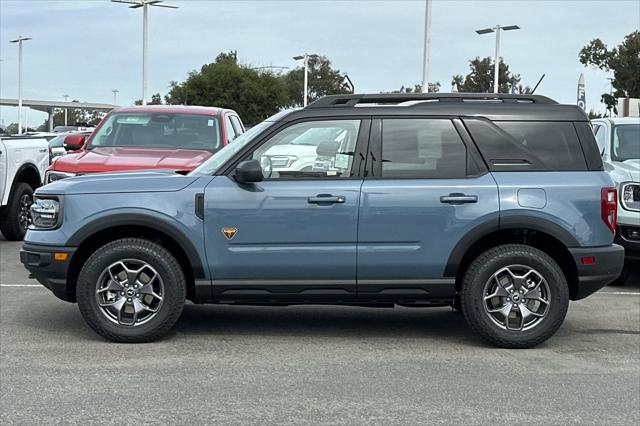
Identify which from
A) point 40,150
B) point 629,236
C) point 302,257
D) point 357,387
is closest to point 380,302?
point 302,257

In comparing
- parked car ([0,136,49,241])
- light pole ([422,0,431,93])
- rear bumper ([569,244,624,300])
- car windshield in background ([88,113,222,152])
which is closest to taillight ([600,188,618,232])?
rear bumper ([569,244,624,300])

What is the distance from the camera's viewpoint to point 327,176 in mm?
6461

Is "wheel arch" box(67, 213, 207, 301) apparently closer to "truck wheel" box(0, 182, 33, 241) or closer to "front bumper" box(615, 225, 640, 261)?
"front bumper" box(615, 225, 640, 261)

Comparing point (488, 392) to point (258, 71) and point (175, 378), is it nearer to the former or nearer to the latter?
point (175, 378)

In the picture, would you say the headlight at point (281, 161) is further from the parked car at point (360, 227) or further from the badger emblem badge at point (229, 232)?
the badger emblem badge at point (229, 232)

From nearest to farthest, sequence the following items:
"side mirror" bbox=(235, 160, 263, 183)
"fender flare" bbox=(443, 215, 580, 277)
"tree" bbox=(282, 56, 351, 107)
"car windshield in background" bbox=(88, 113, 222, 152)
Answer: "side mirror" bbox=(235, 160, 263, 183), "fender flare" bbox=(443, 215, 580, 277), "car windshield in background" bbox=(88, 113, 222, 152), "tree" bbox=(282, 56, 351, 107)

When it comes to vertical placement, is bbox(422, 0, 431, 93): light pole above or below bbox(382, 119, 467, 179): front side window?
above

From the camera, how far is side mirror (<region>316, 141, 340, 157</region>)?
21.4ft

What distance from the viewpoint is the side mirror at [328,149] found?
Answer: 653 centimetres

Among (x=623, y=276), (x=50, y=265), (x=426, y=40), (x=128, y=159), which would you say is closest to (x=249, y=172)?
(x=50, y=265)

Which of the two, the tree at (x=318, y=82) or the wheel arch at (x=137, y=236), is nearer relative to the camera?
the wheel arch at (x=137, y=236)

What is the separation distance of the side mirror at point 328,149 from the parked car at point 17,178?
7.08 meters

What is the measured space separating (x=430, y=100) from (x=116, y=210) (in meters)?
2.54

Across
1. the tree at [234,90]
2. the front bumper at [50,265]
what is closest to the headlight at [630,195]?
the front bumper at [50,265]
